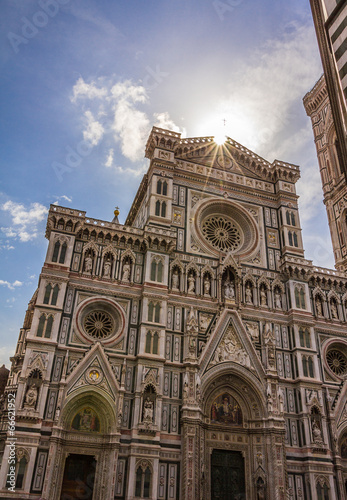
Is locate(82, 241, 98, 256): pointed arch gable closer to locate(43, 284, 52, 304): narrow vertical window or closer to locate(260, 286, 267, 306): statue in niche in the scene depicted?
locate(43, 284, 52, 304): narrow vertical window

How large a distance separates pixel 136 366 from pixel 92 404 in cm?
274

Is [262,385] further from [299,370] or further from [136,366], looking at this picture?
[136,366]

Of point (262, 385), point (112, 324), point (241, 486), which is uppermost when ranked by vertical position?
point (112, 324)

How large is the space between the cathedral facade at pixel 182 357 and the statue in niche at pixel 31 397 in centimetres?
9

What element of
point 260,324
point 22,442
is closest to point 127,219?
point 260,324

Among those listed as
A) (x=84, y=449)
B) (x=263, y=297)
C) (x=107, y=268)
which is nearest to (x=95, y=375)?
(x=84, y=449)

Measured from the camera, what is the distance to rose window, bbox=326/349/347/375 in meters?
28.5

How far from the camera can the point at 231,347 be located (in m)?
26.2

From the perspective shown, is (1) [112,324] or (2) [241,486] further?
(1) [112,324]

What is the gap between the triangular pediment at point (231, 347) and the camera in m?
25.4

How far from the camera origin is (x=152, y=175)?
98.1ft

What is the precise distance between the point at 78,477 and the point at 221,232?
1640 cm

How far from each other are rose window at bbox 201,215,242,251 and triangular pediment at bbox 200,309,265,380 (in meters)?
5.02

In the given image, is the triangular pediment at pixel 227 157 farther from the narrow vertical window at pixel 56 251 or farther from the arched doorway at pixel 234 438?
the arched doorway at pixel 234 438
